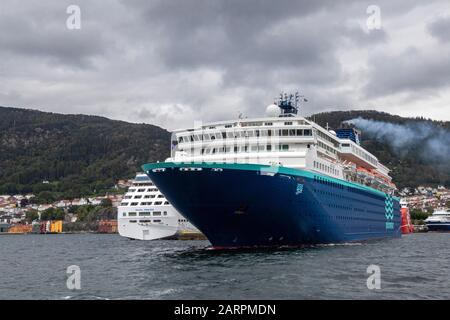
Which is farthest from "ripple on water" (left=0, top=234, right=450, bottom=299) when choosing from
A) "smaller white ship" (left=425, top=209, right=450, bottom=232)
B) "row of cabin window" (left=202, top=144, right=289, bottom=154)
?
"smaller white ship" (left=425, top=209, right=450, bottom=232)

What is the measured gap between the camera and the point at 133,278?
88.5 ft

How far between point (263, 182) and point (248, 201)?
164cm

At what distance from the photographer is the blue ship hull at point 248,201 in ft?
120

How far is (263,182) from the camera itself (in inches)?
1463

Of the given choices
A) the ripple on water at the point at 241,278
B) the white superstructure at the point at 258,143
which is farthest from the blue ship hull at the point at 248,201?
the white superstructure at the point at 258,143

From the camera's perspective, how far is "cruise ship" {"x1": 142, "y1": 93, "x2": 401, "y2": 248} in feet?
120

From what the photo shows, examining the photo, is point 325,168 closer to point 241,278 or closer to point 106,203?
point 241,278

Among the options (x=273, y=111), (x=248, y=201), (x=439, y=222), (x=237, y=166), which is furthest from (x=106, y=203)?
(x=237, y=166)

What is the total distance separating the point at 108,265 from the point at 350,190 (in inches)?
1058

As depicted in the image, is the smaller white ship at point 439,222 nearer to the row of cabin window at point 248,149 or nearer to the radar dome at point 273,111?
Result: the radar dome at point 273,111
